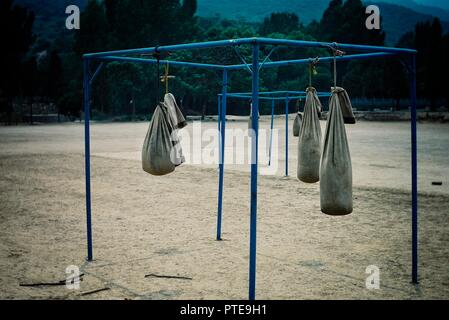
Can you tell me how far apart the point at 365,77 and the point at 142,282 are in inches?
2568

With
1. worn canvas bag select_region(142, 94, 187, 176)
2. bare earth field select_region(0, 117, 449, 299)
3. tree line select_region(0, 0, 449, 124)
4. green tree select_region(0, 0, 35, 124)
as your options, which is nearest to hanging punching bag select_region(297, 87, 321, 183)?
bare earth field select_region(0, 117, 449, 299)

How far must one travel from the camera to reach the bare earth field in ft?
16.3

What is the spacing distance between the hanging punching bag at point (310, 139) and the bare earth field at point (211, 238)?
3.97ft

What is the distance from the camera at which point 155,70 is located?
179 ft

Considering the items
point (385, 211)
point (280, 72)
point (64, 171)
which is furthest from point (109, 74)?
point (385, 211)

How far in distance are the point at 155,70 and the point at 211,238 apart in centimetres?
4974

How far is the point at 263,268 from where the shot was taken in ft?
18.2

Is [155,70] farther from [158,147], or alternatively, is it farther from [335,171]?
[335,171]

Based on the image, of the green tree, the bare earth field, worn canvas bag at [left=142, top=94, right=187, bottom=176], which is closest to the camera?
the bare earth field

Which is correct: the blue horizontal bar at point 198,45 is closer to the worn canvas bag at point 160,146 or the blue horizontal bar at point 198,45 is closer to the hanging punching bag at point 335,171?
the worn canvas bag at point 160,146

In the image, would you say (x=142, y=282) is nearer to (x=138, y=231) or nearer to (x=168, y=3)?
(x=138, y=231)

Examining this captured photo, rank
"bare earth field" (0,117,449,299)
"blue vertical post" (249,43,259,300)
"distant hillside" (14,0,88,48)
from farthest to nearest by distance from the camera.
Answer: "distant hillside" (14,0,88,48) < "bare earth field" (0,117,449,299) < "blue vertical post" (249,43,259,300)

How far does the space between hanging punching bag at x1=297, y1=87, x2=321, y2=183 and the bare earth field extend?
1.21 m

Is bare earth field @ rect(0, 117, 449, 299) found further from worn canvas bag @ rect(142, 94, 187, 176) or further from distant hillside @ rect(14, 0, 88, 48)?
distant hillside @ rect(14, 0, 88, 48)
